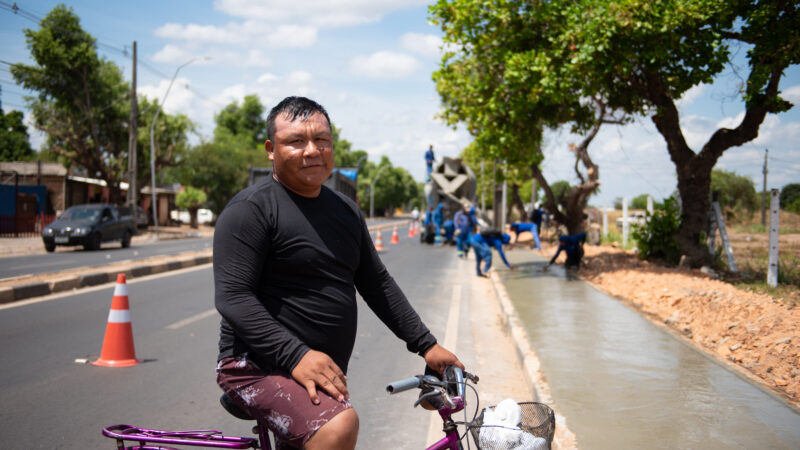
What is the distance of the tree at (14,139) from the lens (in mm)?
61406

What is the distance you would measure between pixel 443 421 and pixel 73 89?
37014 mm

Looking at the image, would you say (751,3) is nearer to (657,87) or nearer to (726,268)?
(657,87)

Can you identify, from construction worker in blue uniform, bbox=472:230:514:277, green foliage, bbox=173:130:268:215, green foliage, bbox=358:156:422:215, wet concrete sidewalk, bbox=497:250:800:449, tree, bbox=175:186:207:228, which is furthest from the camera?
green foliage, bbox=358:156:422:215

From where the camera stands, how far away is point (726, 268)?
39.8 feet

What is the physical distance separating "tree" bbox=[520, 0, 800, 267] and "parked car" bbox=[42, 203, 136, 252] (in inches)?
644

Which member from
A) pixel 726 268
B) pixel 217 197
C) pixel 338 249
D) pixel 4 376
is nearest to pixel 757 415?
pixel 338 249

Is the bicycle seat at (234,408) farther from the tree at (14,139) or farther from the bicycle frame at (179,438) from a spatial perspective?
the tree at (14,139)

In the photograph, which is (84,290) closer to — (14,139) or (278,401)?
(278,401)

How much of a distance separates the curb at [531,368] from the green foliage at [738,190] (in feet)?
109

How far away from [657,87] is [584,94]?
141cm

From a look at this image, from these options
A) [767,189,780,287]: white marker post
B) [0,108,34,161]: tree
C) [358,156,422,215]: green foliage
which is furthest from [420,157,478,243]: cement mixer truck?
[358,156,422,215]: green foliage

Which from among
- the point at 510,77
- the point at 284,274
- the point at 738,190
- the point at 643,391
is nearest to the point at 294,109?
the point at 284,274

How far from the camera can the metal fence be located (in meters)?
28.3

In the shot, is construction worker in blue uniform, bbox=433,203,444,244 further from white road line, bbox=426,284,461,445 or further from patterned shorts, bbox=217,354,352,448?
patterned shorts, bbox=217,354,352,448
